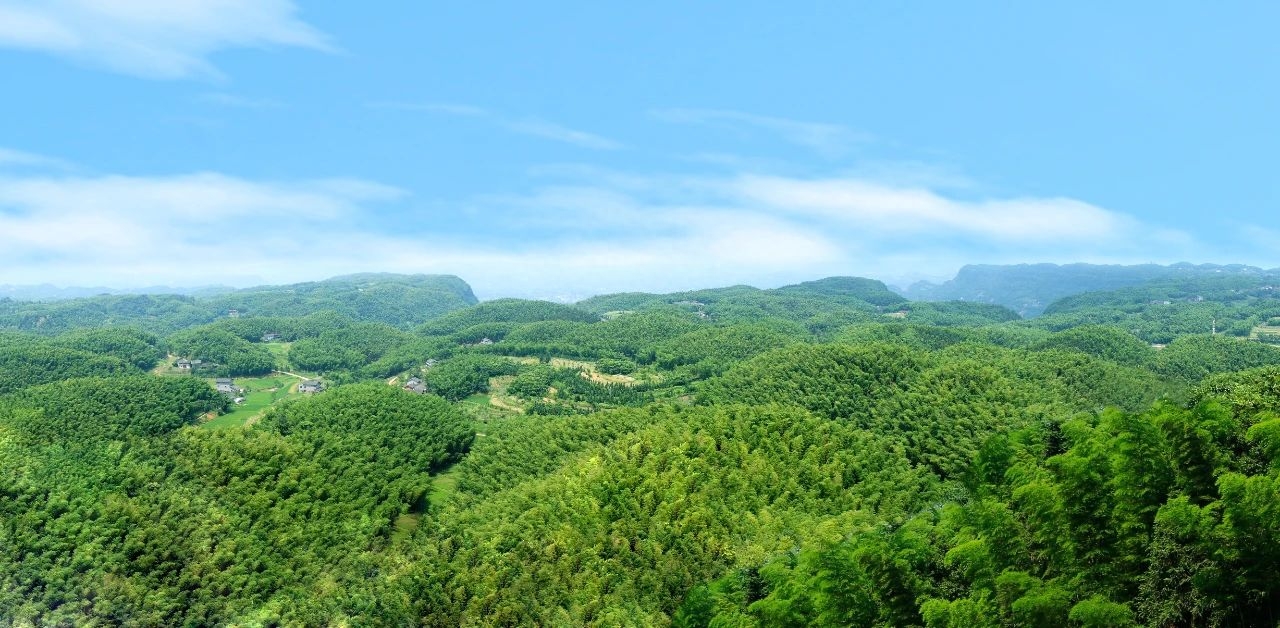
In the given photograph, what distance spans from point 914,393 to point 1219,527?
6053 cm

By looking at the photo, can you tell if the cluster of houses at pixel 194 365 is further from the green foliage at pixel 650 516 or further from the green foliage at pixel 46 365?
the green foliage at pixel 650 516

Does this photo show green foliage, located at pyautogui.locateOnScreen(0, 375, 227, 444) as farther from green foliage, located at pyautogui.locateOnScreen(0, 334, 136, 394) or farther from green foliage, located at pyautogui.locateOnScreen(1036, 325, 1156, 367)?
green foliage, located at pyautogui.locateOnScreen(1036, 325, 1156, 367)

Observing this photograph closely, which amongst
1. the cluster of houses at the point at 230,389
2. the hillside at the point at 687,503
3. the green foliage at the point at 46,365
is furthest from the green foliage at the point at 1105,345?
the green foliage at the point at 46,365

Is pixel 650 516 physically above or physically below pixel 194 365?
above

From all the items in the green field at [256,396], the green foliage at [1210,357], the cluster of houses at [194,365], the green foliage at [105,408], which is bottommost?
the green field at [256,396]

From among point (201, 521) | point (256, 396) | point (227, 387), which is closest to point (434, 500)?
point (201, 521)

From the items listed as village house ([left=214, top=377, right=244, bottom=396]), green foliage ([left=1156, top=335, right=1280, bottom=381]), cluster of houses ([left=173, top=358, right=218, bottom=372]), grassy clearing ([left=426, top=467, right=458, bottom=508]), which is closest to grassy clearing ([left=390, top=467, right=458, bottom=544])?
grassy clearing ([left=426, top=467, right=458, bottom=508])

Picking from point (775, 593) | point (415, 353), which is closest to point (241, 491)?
point (775, 593)

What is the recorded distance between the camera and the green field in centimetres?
11214

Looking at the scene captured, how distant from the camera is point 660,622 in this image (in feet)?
151

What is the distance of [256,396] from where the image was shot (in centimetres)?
14450

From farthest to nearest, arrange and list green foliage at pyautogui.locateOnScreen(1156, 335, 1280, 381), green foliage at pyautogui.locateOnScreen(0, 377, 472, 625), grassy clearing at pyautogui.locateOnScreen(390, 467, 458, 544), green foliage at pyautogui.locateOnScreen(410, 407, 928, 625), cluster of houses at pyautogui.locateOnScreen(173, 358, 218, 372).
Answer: cluster of houses at pyautogui.locateOnScreen(173, 358, 218, 372), green foliage at pyautogui.locateOnScreen(1156, 335, 1280, 381), grassy clearing at pyautogui.locateOnScreen(390, 467, 458, 544), green foliage at pyautogui.locateOnScreen(0, 377, 472, 625), green foliage at pyautogui.locateOnScreen(410, 407, 928, 625)

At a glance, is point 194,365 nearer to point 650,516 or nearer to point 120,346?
point 120,346

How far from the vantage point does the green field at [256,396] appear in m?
112
